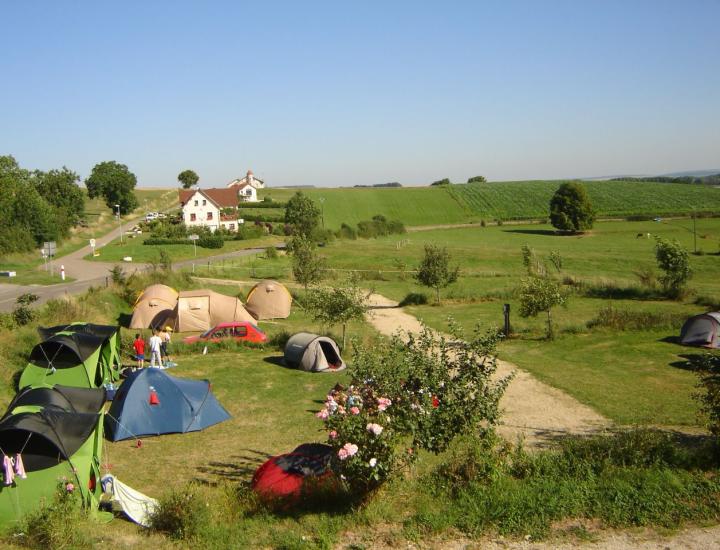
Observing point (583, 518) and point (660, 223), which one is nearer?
point (583, 518)

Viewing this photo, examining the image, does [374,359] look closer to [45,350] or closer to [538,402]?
[538,402]

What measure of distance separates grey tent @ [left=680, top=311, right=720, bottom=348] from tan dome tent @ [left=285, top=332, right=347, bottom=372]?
12.2 metres

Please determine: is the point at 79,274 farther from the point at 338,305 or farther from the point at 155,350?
the point at 338,305

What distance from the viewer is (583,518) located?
769cm

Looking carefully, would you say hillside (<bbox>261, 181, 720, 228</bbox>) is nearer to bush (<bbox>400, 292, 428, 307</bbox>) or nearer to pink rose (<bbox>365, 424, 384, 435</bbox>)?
bush (<bbox>400, 292, 428, 307</bbox>)

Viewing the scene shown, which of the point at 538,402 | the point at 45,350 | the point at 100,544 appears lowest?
the point at 538,402

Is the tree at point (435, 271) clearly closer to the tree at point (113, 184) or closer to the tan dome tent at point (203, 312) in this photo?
the tan dome tent at point (203, 312)

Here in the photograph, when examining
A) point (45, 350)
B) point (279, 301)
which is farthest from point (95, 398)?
point (279, 301)

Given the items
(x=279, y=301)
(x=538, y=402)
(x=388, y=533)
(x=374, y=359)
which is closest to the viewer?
(x=388, y=533)

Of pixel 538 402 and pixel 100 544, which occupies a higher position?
pixel 100 544

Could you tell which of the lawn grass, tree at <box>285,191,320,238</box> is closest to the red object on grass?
the lawn grass

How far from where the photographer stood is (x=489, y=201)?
9525 centimetres

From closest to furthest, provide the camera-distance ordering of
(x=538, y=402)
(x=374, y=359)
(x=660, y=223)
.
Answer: (x=374, y=359) → (x=538, y=402) → (x=660, y=223)

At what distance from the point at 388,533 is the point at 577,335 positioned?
18.5 metres
